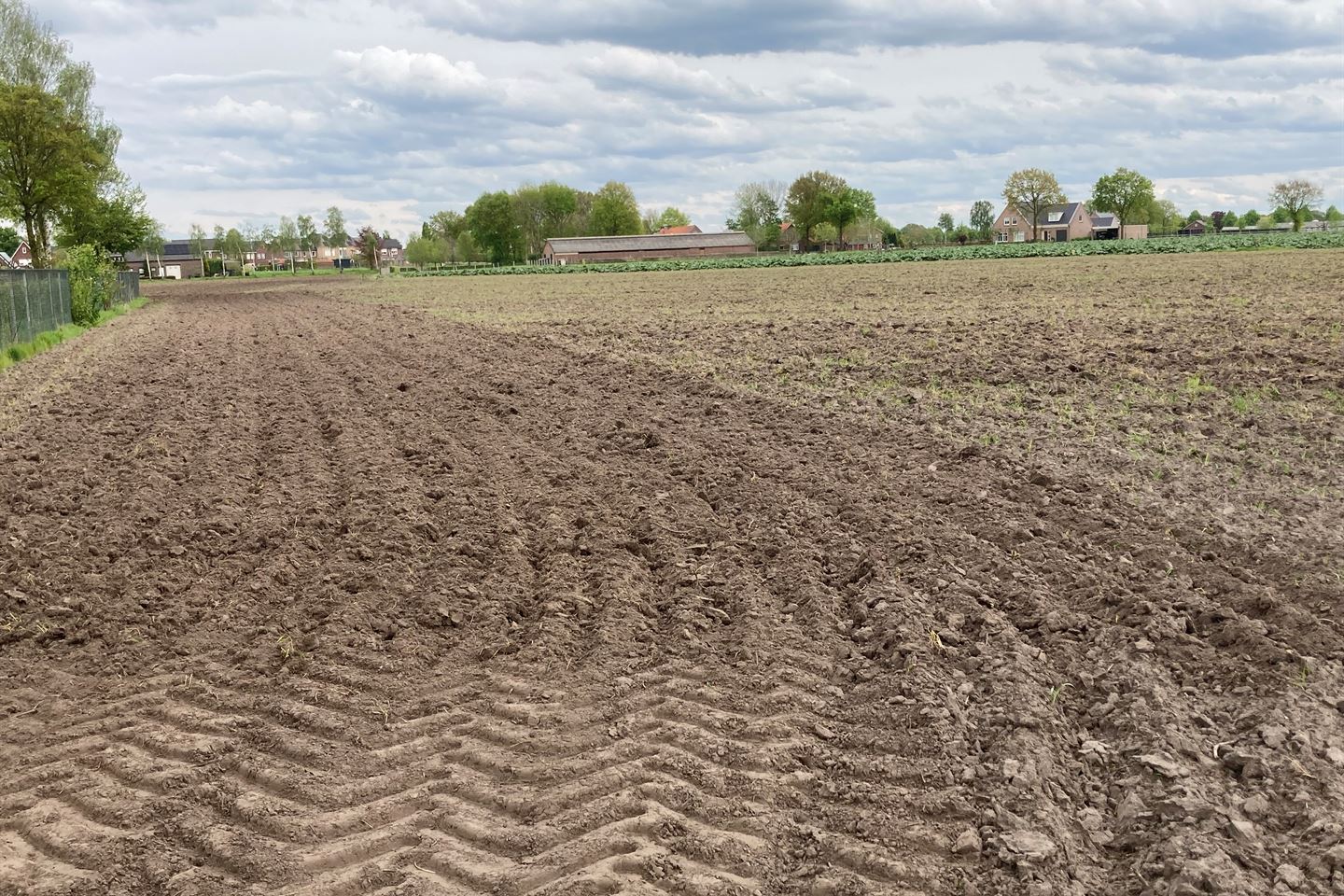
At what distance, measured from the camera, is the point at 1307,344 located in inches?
575

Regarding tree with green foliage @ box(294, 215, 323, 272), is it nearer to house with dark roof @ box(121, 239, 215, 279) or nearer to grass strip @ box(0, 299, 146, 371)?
house with dark roof @ box(121, 239, 215, 279)

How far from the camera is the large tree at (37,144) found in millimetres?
39875

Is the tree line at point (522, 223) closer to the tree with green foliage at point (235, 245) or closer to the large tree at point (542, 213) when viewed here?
the large tree at point (542, 213)

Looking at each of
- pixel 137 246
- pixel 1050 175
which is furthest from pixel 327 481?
pixel 1050 175

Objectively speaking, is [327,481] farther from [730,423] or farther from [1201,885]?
[1201,885]

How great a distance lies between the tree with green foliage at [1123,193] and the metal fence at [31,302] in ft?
420

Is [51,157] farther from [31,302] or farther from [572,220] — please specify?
[572,220]

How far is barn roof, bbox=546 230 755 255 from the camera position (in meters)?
125

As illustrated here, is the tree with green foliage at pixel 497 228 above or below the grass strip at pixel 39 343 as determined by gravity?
above

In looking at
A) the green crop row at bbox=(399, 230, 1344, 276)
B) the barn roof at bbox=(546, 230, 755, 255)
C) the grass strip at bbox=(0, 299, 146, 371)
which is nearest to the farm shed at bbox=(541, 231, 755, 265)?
the barn roof at bbox=(546, 230, 755, 255)

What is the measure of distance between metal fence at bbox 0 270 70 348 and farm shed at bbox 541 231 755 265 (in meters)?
94.4

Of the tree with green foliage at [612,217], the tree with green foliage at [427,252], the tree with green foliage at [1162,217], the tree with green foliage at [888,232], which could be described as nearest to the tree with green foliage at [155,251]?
the tree with green foliage at [427,252]

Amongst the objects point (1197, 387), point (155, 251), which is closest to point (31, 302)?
point (1197, 387)

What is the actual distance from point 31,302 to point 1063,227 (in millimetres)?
138569
